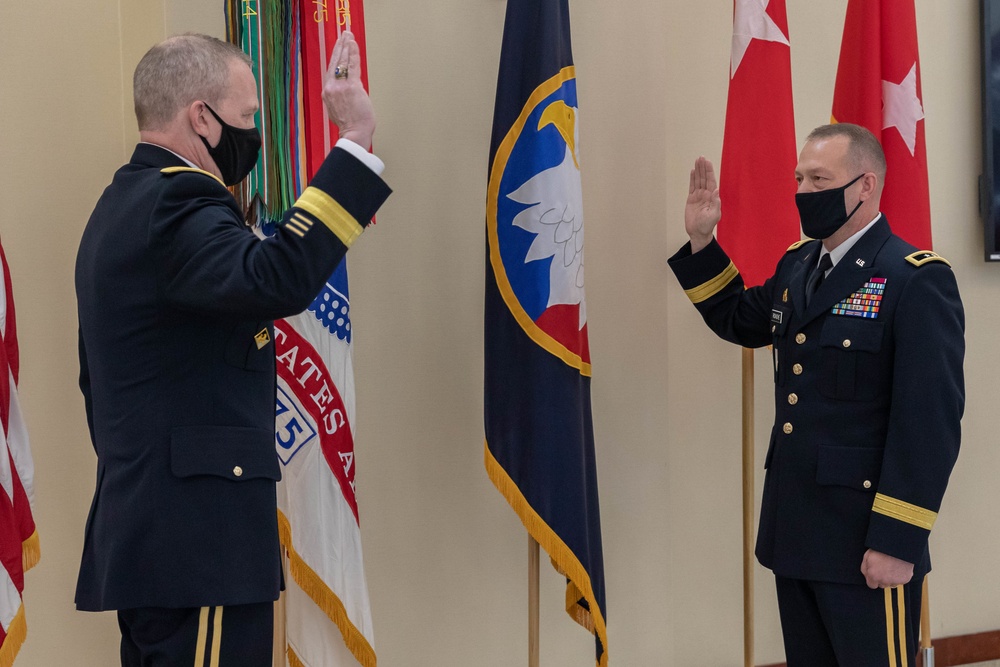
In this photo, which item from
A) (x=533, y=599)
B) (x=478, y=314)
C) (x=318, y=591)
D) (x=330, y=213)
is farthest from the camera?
(x=478, y=314)

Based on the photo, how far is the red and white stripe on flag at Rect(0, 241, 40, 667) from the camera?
194cm

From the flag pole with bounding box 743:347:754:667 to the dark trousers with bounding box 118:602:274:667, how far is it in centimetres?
157

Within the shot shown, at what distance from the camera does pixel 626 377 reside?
9.91 ft

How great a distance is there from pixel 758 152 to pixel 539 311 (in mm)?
767

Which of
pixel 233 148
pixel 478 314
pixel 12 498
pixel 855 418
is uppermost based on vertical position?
pixel 233 148

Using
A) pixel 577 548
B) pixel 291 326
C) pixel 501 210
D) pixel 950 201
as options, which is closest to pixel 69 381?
pixel 291 326

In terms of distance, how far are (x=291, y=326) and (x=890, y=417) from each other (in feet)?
4.38

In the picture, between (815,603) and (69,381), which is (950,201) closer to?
(815,603)

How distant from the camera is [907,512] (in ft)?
6.34

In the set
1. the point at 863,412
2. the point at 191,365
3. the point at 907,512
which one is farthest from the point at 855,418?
the point at 191,365

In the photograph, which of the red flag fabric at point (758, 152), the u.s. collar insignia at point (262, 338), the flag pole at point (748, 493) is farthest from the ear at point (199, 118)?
the flag pole at point (748, 493)

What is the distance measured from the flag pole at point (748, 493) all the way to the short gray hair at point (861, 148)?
0.66 meters

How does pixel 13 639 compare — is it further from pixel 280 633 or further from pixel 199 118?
pixel 199 118

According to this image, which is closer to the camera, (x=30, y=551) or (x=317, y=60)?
(x=30, y=551)
